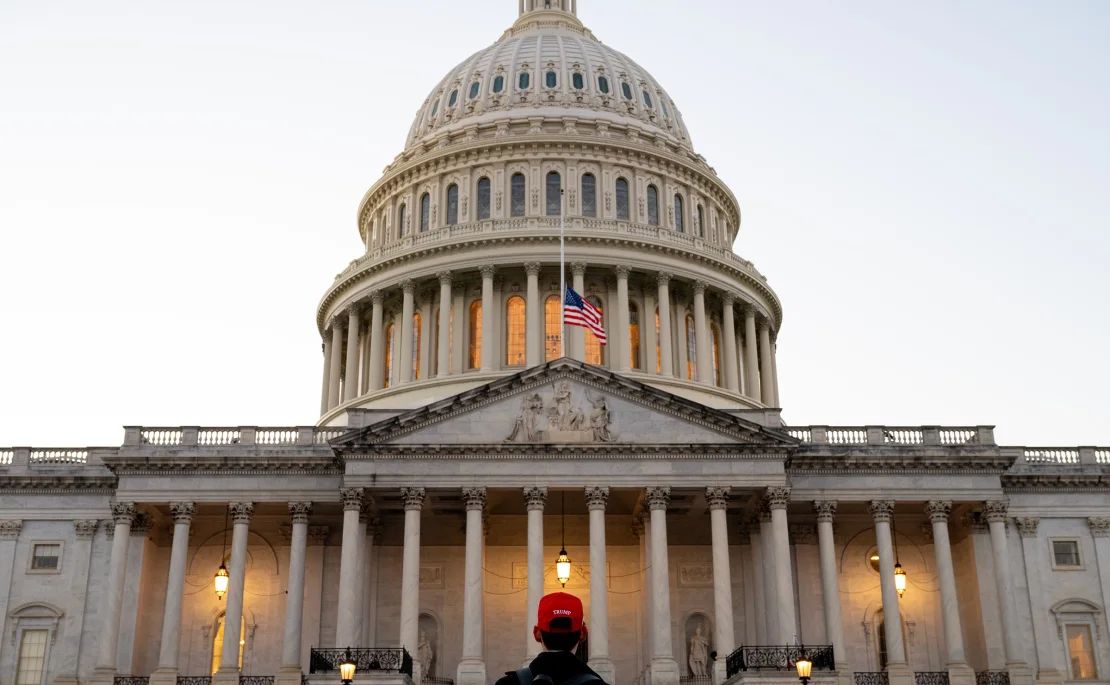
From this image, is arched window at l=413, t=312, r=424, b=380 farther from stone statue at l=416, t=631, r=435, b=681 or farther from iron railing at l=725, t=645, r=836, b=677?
iron railing at l=725, t=645, r=836, b=677

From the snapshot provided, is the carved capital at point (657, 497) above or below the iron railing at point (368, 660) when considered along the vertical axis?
above

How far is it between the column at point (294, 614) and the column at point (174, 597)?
4.13m

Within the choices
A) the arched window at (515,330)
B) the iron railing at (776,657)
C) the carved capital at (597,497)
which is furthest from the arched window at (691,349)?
the iron railing at (776,657)

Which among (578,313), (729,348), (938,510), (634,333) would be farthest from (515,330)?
(938,510)

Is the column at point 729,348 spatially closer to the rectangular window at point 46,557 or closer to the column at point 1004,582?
the column at point 1004,582

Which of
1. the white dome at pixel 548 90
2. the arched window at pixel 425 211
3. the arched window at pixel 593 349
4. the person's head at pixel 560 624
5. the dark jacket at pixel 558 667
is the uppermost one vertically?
the white dome at pixel 548 90

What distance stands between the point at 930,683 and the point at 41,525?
3738 centimetres

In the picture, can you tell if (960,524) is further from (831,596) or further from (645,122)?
(645,122)

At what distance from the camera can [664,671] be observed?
152ft

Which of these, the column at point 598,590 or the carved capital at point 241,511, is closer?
the column at point 598,590

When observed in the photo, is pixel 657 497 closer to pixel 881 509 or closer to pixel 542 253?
pixel 881 509

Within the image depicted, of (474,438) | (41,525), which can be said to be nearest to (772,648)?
(474,438)

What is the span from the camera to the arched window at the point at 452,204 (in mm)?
75094

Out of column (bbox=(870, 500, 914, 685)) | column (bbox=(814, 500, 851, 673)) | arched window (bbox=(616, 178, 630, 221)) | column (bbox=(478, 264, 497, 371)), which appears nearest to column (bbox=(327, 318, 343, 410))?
column (bbox=(478, 264, 497, 371))
